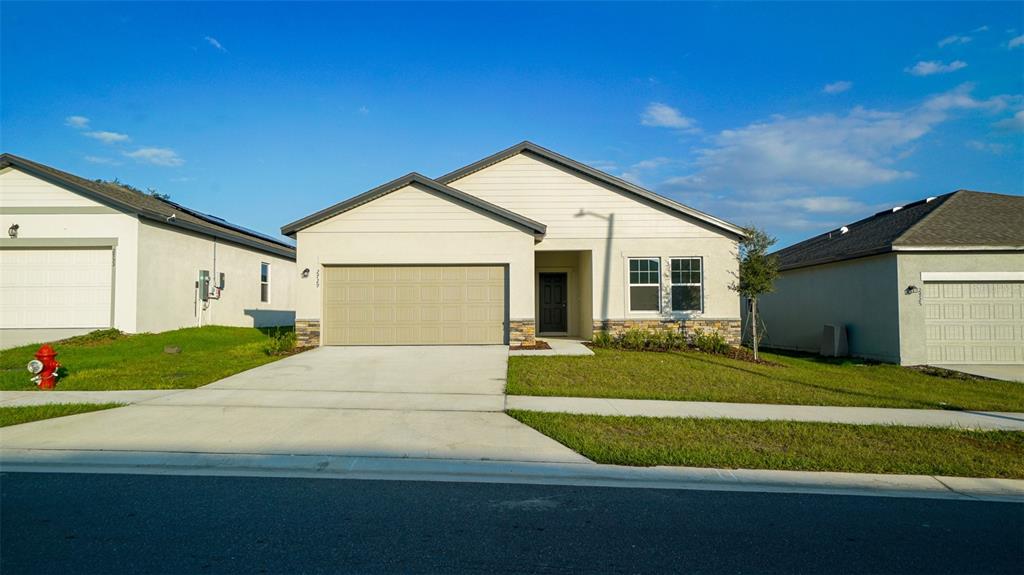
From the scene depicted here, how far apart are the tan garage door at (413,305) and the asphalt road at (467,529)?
979 centimetres

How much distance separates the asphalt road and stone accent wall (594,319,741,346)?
1194 cm

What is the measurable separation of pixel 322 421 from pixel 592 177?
41.1 feet

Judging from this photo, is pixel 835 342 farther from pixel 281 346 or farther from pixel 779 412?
pixel 281 346

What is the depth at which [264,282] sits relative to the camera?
25.1m

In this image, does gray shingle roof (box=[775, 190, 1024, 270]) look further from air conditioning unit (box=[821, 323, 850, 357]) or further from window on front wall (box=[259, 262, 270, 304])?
window on front wall (box=[259, 262, 270, 304])

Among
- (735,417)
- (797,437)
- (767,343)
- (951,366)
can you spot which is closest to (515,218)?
(735,417)

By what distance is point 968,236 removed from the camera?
1567 cm

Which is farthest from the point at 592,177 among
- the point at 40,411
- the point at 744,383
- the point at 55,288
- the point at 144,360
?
the point at 55,288

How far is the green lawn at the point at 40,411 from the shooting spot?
7.88m

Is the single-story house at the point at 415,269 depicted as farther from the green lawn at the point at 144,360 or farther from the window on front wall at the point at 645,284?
the window on front wall at the point at 645,284

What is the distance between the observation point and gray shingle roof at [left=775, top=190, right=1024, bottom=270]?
15398 millimetres

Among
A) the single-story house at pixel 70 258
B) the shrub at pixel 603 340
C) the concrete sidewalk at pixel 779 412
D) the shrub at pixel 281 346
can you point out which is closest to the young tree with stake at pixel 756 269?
the shrub at pixel 603 340

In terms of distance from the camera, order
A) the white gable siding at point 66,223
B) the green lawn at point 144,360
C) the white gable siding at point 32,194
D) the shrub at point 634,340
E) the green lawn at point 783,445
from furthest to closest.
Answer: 1. the white gable siding at point 32,194
2. the white gable siding at point 66,223
3. the shrub at point 634,340
4. the green lawn at point 144,360
5. the green lawn at point 783,445

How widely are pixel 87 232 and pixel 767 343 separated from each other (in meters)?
A: 24.2
